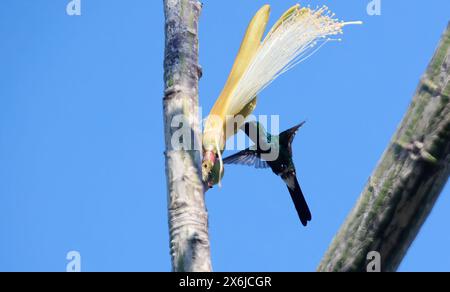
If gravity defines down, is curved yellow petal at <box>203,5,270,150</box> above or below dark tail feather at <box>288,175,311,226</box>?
below

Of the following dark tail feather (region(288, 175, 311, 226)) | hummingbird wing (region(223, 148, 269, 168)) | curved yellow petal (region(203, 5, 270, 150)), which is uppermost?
hummingbird wing (region(223, 148, 269, 168))

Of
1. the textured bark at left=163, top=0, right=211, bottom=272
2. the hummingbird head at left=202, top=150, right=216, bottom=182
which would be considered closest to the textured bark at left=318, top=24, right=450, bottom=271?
the textured bark at left=163, top=0, right=211, bottom=272

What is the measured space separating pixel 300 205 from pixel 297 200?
83 mm

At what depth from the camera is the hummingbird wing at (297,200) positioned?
8617mm

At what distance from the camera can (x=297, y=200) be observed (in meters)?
8.66

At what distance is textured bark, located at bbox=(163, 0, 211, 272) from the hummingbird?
4185 millimetres

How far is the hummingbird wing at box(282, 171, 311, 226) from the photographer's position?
8617 millimetres

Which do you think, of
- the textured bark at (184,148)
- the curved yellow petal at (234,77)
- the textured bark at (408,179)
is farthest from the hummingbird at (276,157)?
the textured bark at (408,179)

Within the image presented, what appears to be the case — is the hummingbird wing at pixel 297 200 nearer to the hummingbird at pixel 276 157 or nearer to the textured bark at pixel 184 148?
the hummingbird at pixel 276 157

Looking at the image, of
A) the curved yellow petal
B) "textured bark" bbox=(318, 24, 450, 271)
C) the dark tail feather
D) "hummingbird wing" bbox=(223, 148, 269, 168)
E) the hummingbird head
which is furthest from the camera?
the dark tail feather

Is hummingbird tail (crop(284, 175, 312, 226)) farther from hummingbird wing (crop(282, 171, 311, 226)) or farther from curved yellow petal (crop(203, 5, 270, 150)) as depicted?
curved yellow petal (crop(203, 5, 270, 150))

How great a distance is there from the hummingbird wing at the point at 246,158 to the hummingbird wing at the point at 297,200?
640mm

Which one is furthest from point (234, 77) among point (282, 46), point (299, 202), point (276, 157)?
point (299, 202)

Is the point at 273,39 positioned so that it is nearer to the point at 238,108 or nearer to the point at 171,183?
the point at 238,108
